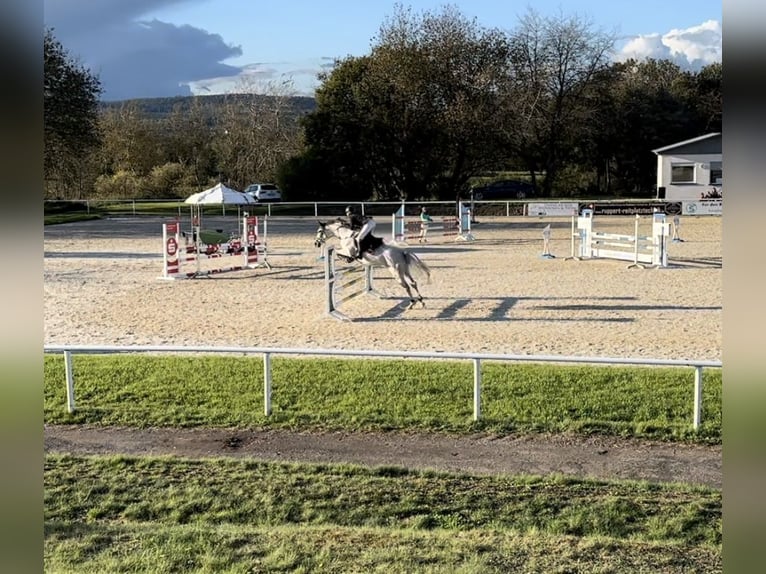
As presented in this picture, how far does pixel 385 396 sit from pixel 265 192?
32.9 metres

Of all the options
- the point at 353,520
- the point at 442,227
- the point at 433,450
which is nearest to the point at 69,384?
the point at 433,450

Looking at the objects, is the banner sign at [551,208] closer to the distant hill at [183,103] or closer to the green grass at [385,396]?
the distant hill at [183,103]

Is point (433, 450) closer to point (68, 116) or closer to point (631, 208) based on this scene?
point (631, 208)

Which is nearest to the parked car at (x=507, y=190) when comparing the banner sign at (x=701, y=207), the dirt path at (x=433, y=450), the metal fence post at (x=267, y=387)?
the banner sign at (x=701, y=207)

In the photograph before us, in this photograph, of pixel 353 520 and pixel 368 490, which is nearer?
pixel 353 520

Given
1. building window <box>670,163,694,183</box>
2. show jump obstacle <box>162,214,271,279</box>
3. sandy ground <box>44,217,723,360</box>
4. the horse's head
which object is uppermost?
building window <box>670,163,694,183</box>

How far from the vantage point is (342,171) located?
39344mm

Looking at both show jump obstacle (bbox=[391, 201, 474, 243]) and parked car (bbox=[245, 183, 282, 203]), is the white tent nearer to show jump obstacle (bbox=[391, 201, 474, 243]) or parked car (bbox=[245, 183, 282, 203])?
show jump obstacle (bbox=[391, 201, 474, 243])

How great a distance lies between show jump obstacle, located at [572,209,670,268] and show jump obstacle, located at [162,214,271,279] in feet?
25.3

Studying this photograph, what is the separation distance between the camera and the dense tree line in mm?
38531

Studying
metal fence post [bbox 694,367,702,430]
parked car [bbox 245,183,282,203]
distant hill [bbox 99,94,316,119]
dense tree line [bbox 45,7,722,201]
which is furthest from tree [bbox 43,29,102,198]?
metal fence post [bbox 694,367,702,430]

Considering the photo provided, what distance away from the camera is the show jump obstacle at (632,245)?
17.4 meters

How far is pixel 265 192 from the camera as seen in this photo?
128 ft
